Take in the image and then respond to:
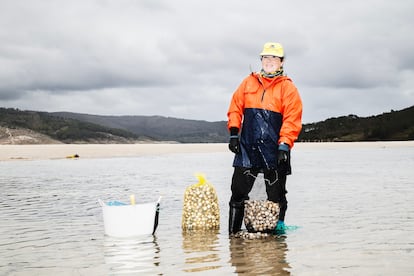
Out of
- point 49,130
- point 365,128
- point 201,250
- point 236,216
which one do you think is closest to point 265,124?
point 236,216

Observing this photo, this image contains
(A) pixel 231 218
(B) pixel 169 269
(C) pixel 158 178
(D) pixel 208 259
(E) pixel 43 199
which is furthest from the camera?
(C) pixel 158 178

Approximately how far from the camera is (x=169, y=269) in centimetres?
545

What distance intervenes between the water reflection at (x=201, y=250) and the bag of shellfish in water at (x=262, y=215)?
524 mm

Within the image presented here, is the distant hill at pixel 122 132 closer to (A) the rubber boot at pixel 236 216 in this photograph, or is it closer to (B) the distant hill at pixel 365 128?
(B) the distant hill at pixel 365 128

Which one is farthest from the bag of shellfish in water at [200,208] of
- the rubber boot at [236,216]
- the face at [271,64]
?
the face at [271,64]

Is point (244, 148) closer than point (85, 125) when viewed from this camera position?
Yes

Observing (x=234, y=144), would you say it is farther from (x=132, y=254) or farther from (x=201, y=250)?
(x=132, y=254)

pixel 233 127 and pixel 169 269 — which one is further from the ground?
pixel 233 127

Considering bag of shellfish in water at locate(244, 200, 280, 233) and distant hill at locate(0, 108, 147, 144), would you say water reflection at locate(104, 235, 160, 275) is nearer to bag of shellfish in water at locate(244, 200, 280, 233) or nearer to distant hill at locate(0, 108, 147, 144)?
bag of shellfish in water at locate(244, 200, 280, 233)

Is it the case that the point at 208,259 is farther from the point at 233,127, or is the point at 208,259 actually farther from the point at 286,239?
the point at 233,127

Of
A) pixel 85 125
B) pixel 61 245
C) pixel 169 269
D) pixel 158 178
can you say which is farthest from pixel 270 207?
pixel 85 125

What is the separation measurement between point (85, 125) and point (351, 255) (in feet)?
517

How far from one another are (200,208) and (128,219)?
1121 millimetres

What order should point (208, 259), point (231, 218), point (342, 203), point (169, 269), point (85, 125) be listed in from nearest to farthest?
point (169, 269)
point (208, 259)
point (231, 218)
point (342, 203)
point (85, 125)
